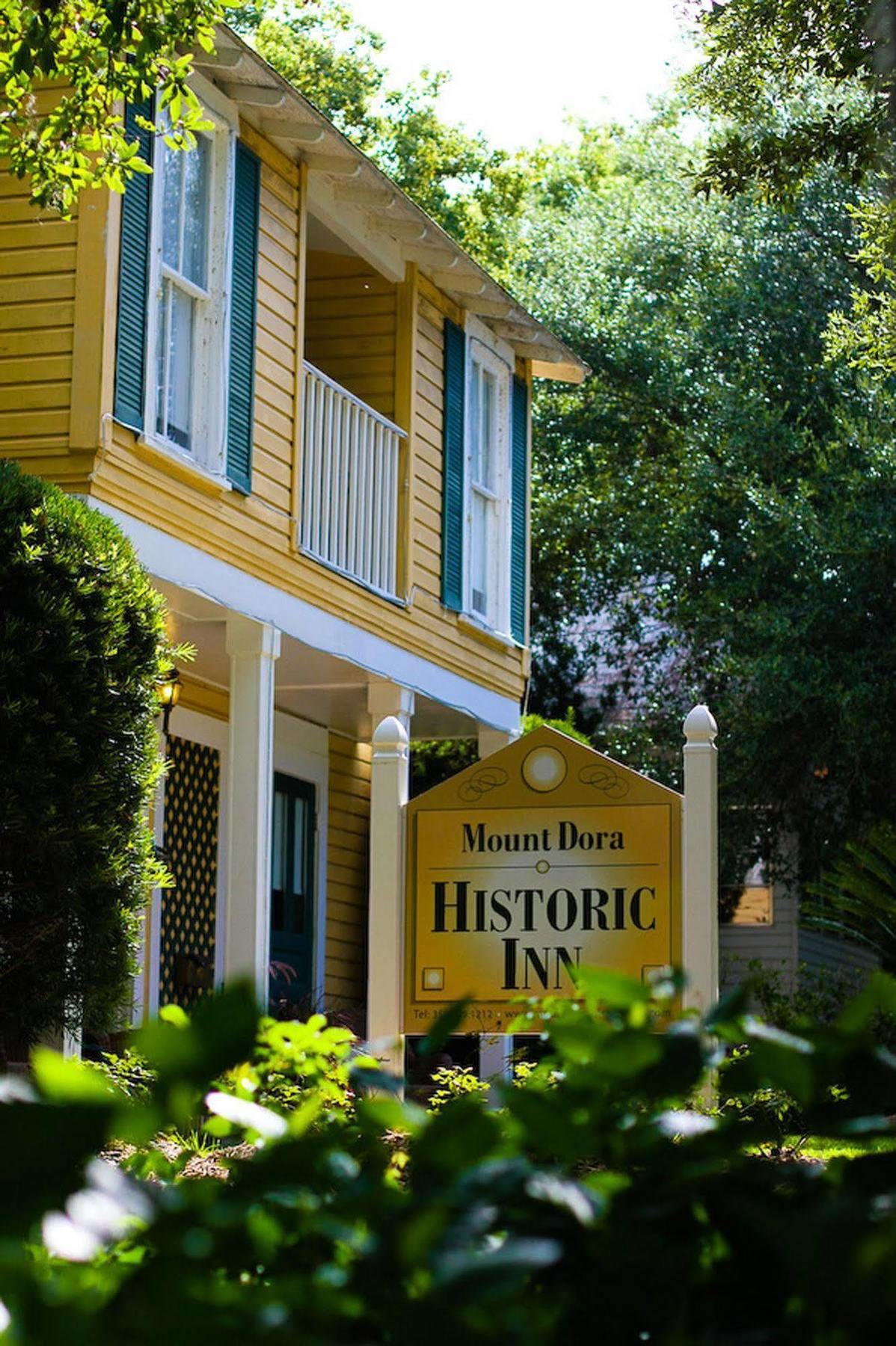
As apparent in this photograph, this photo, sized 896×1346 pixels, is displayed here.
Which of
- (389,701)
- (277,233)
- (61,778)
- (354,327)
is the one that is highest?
(354,327)

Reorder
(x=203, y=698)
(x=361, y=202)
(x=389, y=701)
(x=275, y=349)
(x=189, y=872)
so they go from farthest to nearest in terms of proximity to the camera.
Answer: (x=203, y=698)
(x=189, y=872)
(x=389, y=701)
(x=361, y=202)
(x=275, y=349)

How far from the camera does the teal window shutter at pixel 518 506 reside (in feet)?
48.8

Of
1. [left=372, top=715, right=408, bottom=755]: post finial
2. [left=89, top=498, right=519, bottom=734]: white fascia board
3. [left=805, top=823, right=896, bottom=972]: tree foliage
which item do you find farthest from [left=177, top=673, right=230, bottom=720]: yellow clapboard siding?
[left=372, top=715, right=408, bottom=755]: post finial

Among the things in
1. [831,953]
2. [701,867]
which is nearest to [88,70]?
[701,867]

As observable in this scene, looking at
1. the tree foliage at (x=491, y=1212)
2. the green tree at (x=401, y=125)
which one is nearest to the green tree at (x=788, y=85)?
the tree foliage at (x=491, y=1212)

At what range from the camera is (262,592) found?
1075 centimetres

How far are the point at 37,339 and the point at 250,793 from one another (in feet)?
9.36

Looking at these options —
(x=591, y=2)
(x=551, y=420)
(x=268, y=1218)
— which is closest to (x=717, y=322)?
(x=551, y=420)

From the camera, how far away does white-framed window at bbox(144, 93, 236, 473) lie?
9.91 metres

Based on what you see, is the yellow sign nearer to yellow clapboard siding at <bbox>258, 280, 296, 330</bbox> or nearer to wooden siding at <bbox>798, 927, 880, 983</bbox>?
yellow clapboard siding at <bbox>258, 280, 296, 330</bbox>

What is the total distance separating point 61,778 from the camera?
7.59 meters

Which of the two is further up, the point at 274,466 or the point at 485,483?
the point at 485,483

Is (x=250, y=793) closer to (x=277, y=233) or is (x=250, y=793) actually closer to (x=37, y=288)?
(x=37, y=288)

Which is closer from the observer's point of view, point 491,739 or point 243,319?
point 243,319
